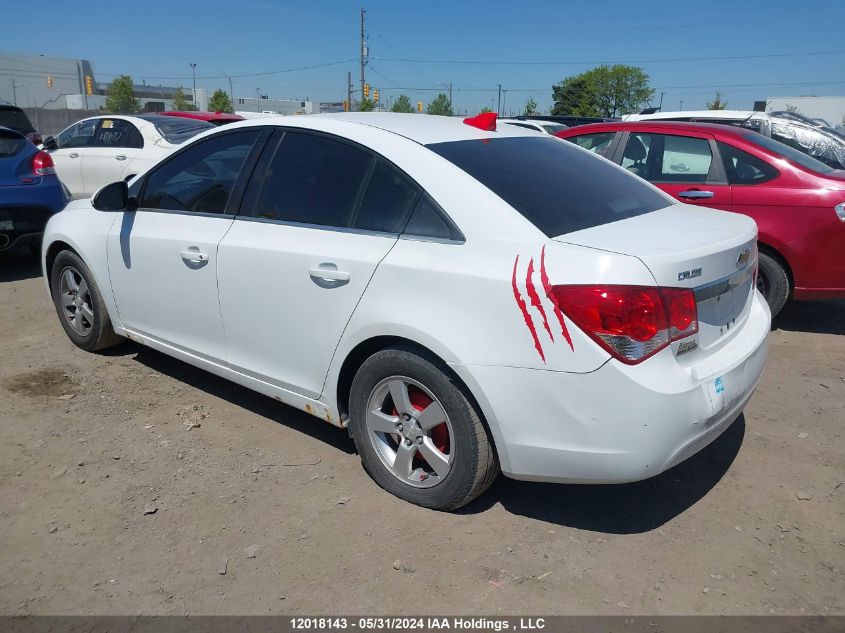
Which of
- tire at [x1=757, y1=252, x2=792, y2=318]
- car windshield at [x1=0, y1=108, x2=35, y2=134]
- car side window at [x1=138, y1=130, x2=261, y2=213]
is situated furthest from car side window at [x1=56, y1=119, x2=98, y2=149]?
tire at [x1=757, y1=252, x2=792, y2=318]

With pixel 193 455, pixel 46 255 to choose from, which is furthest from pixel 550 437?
pixel 46 255

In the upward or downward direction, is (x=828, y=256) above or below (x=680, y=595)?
above

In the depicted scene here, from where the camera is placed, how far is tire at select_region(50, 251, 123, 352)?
4699mm

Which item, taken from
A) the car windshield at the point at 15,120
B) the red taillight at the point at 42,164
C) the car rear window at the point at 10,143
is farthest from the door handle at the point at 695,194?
the car windshield at the point at 15,120

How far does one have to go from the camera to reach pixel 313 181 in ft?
11.2

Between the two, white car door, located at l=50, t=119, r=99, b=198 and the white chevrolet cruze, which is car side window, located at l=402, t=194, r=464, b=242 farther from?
white car door, located at l=50, t=119, r=99, b=198

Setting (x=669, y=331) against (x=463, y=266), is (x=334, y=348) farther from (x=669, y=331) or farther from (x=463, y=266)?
(x=669, y=331)

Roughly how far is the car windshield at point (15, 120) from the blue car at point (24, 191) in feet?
29.2

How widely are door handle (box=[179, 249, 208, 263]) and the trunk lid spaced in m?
1.97

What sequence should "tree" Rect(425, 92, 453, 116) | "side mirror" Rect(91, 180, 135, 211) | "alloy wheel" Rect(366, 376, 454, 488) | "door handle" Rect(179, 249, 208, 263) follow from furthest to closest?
1. "tree" Rect(425, 92, 453, 116)
2. "side mirror" Rect(91, 180, 135, 211)
3. "door handle" Rect(179, 249, 208, 263)
4. "alloy wheel" Rect(366, 376, 454, 488)

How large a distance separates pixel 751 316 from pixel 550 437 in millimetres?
1332

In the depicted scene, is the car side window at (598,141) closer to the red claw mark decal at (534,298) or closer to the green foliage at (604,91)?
the red claw mark decal at (534,298)

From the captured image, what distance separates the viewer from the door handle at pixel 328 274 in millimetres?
3104

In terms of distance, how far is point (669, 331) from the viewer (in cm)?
257
